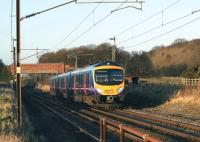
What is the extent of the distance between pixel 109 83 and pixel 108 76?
58cm

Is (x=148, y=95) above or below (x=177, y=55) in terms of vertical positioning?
below

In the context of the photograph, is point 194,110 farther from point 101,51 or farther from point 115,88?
point 101,51

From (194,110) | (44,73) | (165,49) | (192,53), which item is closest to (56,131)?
(194,110)

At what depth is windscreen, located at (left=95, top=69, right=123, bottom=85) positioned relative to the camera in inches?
1401

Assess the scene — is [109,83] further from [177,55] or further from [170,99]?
[177,55]

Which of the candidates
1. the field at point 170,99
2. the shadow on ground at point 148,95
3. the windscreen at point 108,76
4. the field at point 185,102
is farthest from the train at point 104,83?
the field at point 185,102

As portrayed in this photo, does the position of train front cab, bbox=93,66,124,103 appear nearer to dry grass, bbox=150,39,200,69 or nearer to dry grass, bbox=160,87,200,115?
dry grass, bbox=160,87,200,115

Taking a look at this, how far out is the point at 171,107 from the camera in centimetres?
3403

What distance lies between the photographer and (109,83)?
35.5 meters

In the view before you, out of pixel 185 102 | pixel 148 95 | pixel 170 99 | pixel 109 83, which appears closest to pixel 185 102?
pixel 185 102

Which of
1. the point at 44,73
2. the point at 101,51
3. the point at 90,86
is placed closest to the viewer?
the point at 90,86

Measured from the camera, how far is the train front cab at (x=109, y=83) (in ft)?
115

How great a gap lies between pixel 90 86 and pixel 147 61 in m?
50.2

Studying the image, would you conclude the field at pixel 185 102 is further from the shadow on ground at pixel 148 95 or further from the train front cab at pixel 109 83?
the train front cab at pixel 109 83
